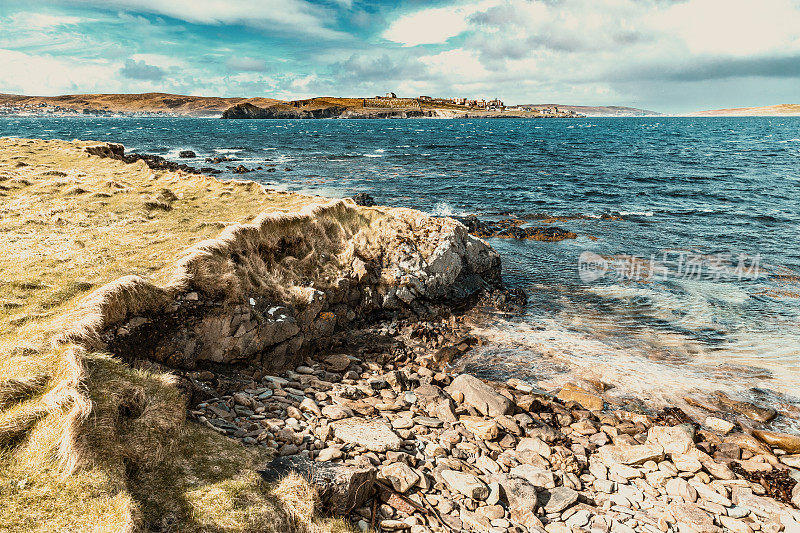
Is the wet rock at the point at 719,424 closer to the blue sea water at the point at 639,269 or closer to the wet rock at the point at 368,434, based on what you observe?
the blue sea water at the point at 639,269

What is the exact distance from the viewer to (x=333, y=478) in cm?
805

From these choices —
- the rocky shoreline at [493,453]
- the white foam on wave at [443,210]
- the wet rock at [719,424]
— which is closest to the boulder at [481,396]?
the rocky shoreline at [493,453]

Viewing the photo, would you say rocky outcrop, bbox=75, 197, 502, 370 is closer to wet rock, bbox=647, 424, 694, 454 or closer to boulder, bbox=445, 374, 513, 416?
boulder, bbox=445, 374, 513, 416

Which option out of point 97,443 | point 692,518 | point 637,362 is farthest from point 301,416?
point 637,362

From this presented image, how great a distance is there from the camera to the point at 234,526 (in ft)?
21.0

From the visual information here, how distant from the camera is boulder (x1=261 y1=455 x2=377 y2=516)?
7.75 m

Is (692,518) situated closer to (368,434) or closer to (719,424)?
(719,424)

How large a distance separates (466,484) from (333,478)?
9.56 feet

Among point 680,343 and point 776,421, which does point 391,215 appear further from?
point 776,421

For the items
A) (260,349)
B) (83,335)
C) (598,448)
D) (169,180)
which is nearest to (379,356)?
(260,349)

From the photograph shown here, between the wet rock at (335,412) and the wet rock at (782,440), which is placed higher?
the wet rock at (335,412)

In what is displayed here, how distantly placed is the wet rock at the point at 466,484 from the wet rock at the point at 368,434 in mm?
1388

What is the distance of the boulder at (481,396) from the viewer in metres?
12.2

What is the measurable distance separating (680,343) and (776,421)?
4664 mm
